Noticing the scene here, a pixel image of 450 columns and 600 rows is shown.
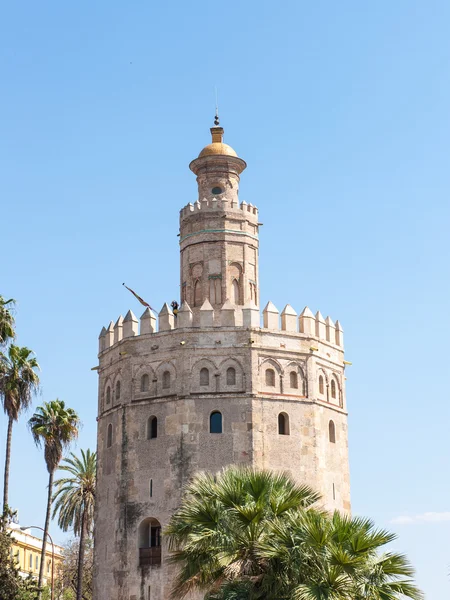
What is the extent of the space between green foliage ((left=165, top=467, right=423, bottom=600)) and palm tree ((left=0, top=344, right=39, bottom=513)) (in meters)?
18.4

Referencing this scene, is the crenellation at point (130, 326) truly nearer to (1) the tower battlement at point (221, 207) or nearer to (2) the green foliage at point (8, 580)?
(1) the tower battlement at point (221, 207)

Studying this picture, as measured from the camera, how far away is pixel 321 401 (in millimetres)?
35938

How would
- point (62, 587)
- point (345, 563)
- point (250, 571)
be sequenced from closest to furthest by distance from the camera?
1. point (345, 563)
2. point (250, 571)
3. point (62, 587)

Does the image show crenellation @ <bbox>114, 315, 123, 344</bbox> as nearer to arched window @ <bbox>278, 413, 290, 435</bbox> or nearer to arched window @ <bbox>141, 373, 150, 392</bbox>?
arched window @ <bbox>141, 373, 150, 392</bbox>

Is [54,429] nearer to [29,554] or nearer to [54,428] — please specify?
[54,428]

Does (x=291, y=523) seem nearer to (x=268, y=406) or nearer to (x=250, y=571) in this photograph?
(x=250, y=571)

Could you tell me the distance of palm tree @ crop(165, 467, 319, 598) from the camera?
20547 mm

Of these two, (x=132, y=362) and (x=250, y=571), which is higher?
(x=132, y=362)

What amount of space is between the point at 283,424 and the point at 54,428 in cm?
1331

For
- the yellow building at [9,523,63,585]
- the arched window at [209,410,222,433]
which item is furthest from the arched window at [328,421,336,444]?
the yellow building at [9,523,63,585]

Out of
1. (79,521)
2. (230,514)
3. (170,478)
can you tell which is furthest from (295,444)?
(79,521)

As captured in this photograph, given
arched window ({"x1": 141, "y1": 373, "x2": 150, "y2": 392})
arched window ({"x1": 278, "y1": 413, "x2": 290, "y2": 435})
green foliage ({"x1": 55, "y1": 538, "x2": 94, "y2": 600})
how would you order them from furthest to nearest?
green foliage ({"x1": 55, "y1": 538, "x2": 94, "y2": 600}) → arched window ({"x1": 141, "y1": 373, "x2": 150, "y2": 392}) → arched window ({"x1": 278, "y1": 413, "x2": 290, "y2": 435})

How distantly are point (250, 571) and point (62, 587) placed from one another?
41.3m

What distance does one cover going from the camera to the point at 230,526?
2081 centimetres
